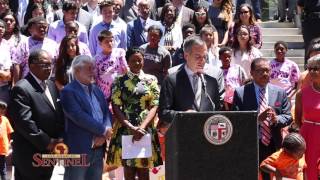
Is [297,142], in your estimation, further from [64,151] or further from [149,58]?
[149,58]

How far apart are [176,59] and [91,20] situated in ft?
6.64

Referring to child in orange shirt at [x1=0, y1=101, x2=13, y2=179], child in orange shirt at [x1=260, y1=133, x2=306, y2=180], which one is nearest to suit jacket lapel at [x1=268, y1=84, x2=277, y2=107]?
child in orange shirt at [x1=260, y1=133, x2=306, y2=180]

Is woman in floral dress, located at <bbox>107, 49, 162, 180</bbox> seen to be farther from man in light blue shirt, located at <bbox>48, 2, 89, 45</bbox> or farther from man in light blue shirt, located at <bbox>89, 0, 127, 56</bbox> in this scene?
man in light blue shirt, located at <bbox>89, 0, 127, 56</bbox>

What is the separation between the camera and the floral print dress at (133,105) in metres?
8.98

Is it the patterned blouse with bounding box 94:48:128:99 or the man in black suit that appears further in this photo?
the patterned blouse with bounding box 94:48:128:99

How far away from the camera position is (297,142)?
8242 millimetres

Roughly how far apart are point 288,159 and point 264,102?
2.67 ft

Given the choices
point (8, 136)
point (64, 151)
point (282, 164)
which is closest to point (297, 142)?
point (282, 164)

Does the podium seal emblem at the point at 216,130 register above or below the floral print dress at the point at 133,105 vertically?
above

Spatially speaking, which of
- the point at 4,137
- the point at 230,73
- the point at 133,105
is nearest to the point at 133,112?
the point at 133,105

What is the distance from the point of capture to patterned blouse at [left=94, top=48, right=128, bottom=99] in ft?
36.7

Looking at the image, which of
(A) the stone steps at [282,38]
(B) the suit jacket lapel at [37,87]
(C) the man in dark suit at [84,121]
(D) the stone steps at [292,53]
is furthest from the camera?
(A) the stone steps at [282,38]

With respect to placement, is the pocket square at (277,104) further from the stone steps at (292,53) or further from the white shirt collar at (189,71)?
the stone steps at (292,53)

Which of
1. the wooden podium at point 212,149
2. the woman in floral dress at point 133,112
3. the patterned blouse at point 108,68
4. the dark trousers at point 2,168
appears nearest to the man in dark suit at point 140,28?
the patterned blouse at point 108,68
